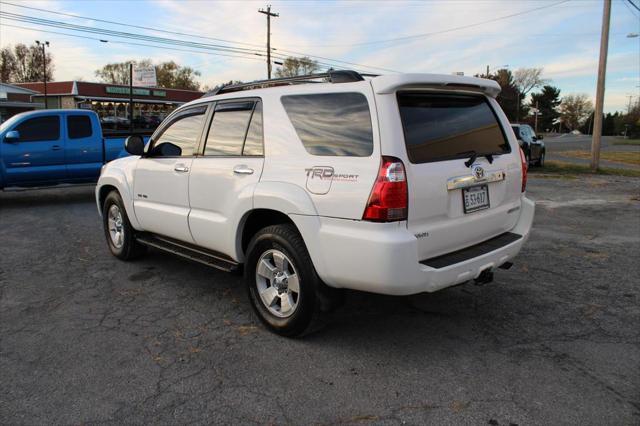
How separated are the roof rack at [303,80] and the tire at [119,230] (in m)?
1.95

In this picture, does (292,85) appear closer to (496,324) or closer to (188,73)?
(496,324)

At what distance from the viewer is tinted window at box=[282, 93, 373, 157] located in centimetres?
326

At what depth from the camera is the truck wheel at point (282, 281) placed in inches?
136

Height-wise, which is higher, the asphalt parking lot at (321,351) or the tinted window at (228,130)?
the tinted window at (228,130)

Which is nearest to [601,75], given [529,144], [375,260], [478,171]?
[529,144]

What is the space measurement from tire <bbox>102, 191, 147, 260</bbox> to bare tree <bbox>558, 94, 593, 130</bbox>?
132376 millimetres

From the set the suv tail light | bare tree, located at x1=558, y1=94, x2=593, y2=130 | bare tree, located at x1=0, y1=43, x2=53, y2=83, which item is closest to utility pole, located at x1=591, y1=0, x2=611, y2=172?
the suv tail light

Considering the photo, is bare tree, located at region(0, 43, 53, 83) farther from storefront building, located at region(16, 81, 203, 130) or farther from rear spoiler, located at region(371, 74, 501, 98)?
rear spoiler, located at region(371, 74, 501, 98)

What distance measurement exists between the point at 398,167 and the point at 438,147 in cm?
51

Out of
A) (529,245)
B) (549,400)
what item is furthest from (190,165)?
(529,245)

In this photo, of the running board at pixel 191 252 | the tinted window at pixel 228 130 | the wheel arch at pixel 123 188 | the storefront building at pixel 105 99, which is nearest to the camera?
the tinted window at pixel 228 130

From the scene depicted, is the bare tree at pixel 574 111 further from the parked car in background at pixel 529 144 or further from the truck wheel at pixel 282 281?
the truck wheel at pixel 282 281

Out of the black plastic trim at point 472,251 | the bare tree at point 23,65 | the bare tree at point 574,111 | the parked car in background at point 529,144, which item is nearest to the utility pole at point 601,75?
the parked car in background at point 529,144

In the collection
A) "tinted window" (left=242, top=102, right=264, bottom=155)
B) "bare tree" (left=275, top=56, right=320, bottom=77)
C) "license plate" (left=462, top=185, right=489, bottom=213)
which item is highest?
"bare tree" (left=275, top=56, right=320, bottom=77)
